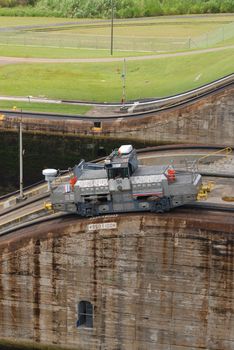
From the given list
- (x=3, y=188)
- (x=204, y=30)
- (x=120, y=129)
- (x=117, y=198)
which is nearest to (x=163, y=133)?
(x=120, y=129)

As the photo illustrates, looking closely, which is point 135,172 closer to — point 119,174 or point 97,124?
point 119,174

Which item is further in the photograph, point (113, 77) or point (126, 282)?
point (113, 77)

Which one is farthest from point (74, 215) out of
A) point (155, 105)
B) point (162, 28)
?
point (162, 28)

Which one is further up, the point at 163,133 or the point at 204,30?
the point at 204,30

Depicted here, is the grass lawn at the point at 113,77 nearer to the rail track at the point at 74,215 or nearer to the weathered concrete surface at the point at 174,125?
the weathered concrete surface at the point at 174,125

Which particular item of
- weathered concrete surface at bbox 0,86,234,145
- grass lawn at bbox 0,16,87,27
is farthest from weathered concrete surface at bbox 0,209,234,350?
grass lawn at bbox 0,16,87,27

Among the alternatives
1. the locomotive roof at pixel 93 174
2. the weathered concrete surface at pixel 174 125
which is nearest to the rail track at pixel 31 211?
the locomotive roof at pixel 93 174

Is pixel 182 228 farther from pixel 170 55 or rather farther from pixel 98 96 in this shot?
pixel 170 55
